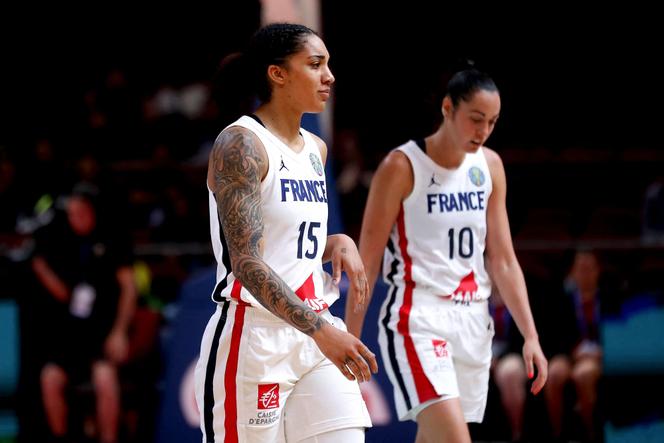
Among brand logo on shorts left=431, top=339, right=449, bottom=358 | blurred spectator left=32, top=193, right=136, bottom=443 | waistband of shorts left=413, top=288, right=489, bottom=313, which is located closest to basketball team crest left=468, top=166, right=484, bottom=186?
waistband of shorts left=413, top=288, right=489, bottom=313

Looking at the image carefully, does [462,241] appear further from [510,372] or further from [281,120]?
[510,372]

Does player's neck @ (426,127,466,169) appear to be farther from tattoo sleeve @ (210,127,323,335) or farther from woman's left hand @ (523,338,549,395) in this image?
tattoo sleeve @ (210,127,323,335)

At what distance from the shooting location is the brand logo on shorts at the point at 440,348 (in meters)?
4.77

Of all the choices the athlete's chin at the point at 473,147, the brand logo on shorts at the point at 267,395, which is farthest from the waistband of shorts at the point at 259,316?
the athlete's chin at the point at 473,147

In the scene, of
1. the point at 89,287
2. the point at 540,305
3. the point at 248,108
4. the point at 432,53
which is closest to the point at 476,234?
the point at 248,108

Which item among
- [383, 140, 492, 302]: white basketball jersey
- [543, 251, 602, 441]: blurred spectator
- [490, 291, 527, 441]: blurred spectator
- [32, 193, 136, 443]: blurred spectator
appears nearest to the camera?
[383, 140, 492, 302]: white basketball jersey

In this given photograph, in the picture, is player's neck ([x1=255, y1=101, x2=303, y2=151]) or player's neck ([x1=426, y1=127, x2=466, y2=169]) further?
player's neck ([x1=426, y1=127, x2=466, y2=169])

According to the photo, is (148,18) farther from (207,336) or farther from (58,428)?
(207,336)

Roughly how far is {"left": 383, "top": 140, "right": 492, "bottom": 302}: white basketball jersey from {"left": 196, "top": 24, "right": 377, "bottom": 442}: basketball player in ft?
3.49

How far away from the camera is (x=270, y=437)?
3689 mm

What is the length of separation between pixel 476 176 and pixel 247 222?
1729 mm

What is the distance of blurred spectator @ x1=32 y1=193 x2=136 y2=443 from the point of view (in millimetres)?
8312

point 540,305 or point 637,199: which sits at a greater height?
point 637,199

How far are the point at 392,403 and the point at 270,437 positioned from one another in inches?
130
